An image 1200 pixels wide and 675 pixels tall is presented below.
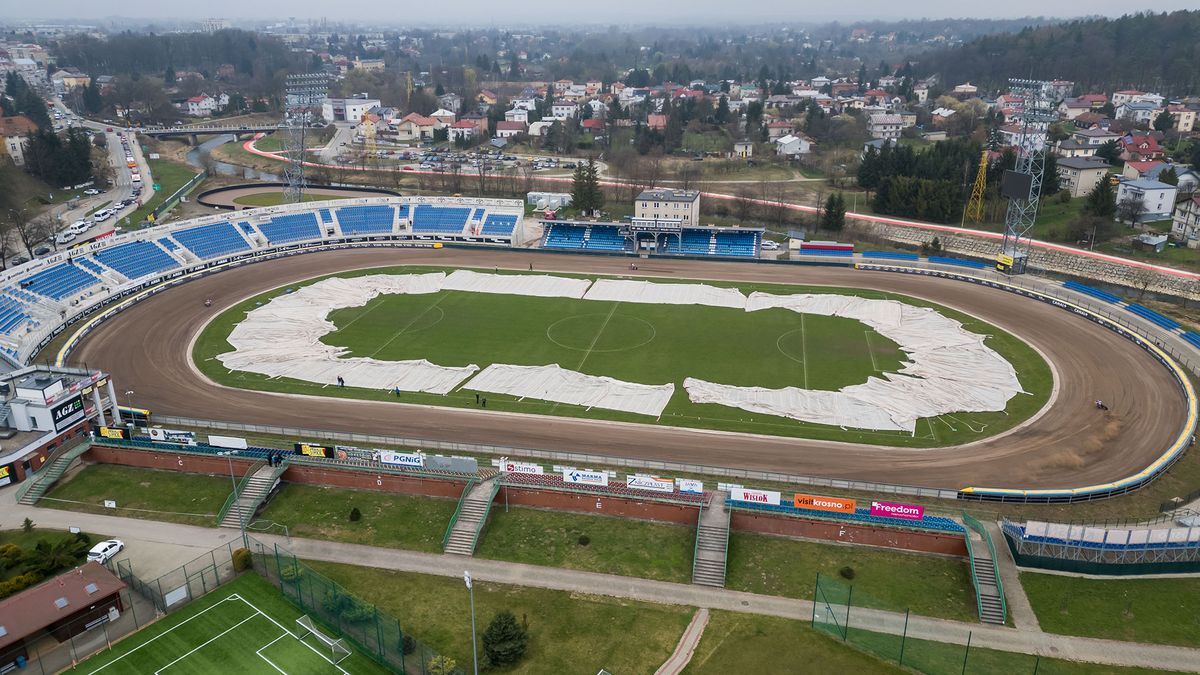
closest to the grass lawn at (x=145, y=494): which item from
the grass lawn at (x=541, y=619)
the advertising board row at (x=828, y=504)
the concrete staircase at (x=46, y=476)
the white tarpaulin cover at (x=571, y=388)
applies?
the concrete staircase at (x=46, y=476)

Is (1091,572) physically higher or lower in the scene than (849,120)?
lower

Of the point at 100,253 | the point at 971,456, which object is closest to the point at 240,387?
the point at 100,253

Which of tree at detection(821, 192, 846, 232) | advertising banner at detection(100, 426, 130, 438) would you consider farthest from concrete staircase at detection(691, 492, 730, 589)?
tree at detection(821, 192, 846, 232)

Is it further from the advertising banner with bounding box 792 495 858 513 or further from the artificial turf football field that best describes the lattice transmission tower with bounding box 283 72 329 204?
the advertising banner with bounding box 792 495 858 513

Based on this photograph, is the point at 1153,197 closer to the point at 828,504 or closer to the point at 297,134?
the point at 828,504

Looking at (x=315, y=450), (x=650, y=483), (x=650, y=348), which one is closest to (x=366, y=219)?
(x=650, y=348)

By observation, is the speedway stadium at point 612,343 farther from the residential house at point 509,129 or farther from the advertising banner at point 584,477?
the residential house at point 509,129

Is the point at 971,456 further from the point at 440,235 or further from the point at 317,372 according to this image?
the point at 440,235
